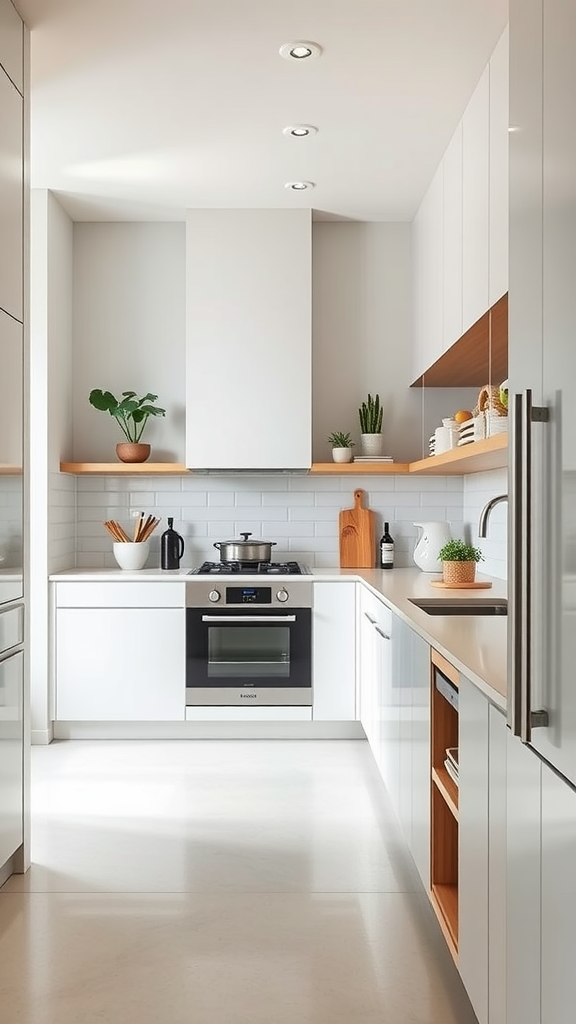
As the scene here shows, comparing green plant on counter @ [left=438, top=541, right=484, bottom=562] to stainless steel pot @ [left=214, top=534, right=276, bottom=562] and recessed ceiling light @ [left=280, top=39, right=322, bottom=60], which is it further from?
recessed ceiling light @ [left=280, top=39, right=322, bottom=60]

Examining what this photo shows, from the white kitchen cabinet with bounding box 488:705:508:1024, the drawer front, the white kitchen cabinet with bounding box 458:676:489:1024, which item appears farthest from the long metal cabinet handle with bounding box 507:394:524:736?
the drawer front

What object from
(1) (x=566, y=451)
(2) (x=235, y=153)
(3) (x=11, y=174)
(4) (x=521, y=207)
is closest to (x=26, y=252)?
(3) (x=11, y=174)

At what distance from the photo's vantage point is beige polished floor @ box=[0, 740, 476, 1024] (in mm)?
2244

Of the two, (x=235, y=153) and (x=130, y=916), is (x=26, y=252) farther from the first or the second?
(x=130, y=916)

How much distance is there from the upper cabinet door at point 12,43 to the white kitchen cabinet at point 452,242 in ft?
5.39

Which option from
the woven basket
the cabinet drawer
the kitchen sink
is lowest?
the cabinet drawer

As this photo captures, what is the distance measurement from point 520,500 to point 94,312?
4195 mm

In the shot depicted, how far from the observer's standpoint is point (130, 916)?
106 inches

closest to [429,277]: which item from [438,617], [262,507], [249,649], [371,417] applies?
[371,417]

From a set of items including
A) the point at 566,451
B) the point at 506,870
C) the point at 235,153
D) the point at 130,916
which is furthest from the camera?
the point at 235,153

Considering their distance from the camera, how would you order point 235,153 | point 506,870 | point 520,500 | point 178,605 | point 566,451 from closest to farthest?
1. point 566,451
2. point 520,500
3. point 506,870
4. point 235,153
5. point 178,605

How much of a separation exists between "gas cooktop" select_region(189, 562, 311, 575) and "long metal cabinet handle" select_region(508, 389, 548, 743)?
329 centimetres

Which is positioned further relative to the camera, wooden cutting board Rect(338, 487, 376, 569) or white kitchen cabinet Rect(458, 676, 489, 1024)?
wooden cutting board Rect(338, 487, 376, 569)

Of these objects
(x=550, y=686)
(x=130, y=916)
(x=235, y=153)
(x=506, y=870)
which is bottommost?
(x=130, y=916)
